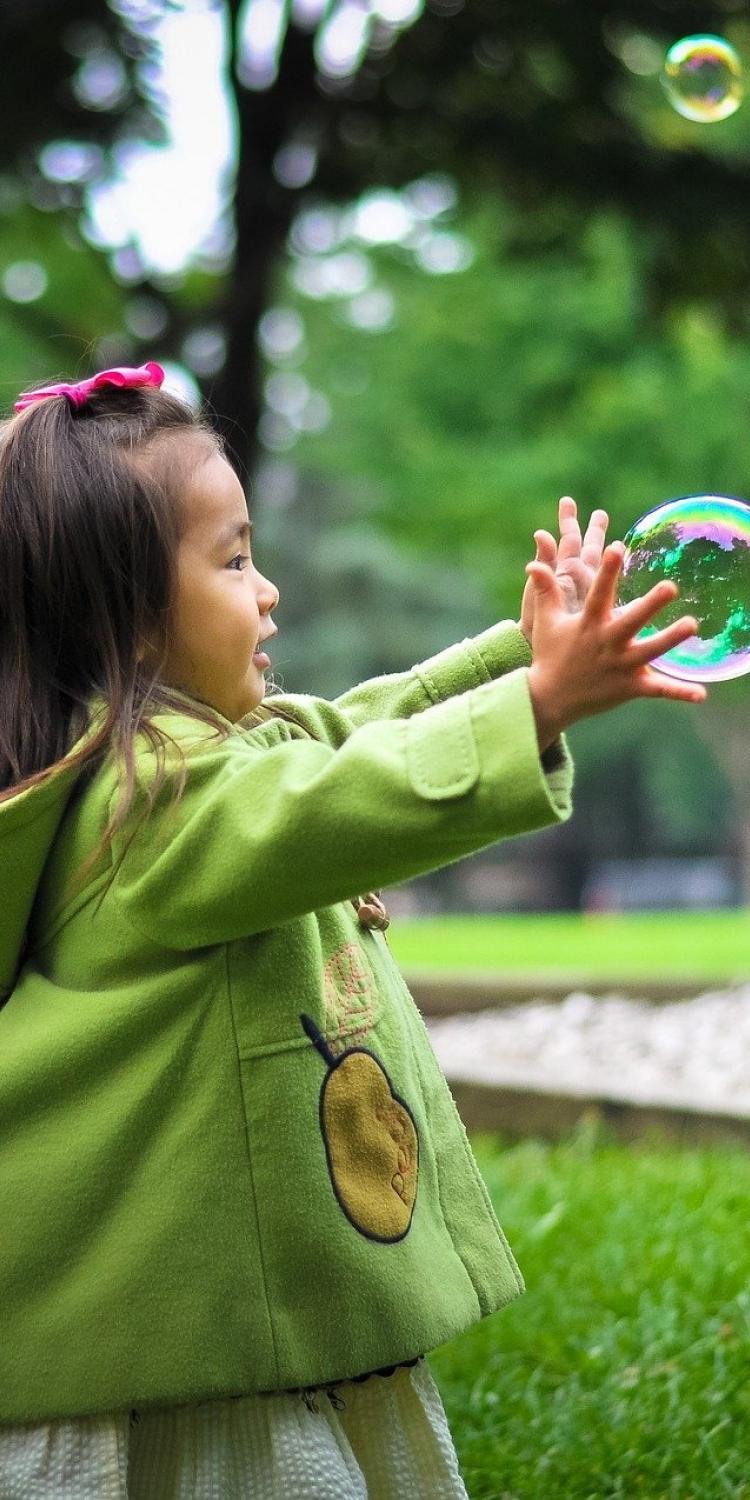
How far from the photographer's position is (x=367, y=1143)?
189 centimetres

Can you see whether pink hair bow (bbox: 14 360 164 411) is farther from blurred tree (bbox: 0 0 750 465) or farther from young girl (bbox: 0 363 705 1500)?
blurred tree (bbox: 0 0 750 465)

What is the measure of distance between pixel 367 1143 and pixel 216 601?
0.61 m

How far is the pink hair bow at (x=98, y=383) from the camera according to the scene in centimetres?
204

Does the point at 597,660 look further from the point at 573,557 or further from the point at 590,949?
the point at 590,949

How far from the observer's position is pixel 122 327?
30.5 feet

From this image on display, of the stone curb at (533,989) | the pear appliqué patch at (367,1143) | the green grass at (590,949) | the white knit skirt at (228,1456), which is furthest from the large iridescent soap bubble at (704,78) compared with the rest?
the green grass at (590,949)

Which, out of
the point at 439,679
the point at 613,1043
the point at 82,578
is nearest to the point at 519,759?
the point at 82,578

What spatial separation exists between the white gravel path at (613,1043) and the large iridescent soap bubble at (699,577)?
3081mm

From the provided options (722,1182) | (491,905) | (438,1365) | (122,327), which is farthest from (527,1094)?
(491,905)

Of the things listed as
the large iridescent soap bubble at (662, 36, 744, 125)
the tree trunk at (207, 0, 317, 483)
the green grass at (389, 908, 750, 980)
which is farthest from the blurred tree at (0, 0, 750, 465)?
the green grass at (389, 908, 750, 980)

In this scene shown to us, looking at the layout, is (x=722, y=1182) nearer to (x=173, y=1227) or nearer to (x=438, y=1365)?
(x=438, y=1365)

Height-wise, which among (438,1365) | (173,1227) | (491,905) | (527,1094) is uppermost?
(173,1227)

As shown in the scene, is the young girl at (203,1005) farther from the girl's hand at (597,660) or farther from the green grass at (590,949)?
the green grass at (590,949)

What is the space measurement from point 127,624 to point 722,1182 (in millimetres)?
2556
